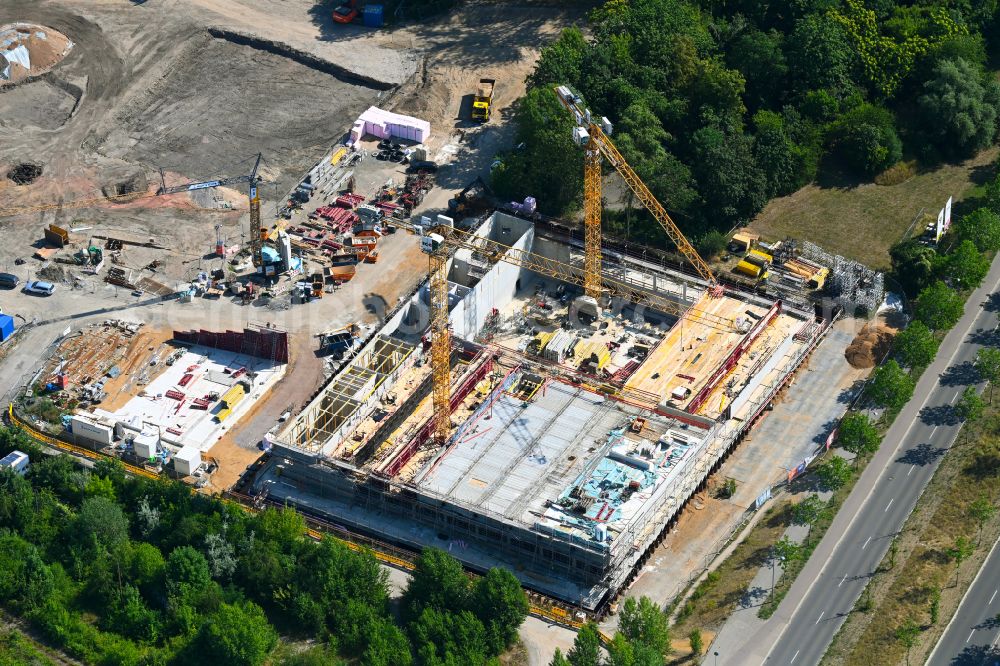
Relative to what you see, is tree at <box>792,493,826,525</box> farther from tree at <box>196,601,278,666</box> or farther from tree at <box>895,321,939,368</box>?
tree at <box>196,601,278,666</box>

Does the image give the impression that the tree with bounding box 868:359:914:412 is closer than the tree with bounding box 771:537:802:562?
No

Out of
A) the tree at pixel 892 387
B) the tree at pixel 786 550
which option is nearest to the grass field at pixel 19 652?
the tree at pixel 786 550

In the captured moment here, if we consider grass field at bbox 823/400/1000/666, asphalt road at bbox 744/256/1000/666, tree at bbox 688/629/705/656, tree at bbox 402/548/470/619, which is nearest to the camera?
tree at bbox 688/629/705/656

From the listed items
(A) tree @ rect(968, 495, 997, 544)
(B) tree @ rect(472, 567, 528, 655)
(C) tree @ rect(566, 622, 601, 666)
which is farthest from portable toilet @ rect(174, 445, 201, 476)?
(A) tree @ rect(968, 495, 997, 544)

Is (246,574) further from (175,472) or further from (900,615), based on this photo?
(900,615)

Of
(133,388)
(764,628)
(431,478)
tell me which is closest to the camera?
(764,628)

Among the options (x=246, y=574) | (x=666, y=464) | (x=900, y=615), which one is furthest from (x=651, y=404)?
(x=246, y=574)

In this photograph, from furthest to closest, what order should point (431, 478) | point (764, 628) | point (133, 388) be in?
point (133, 388)
point (431, 478)
point (764, 628)
